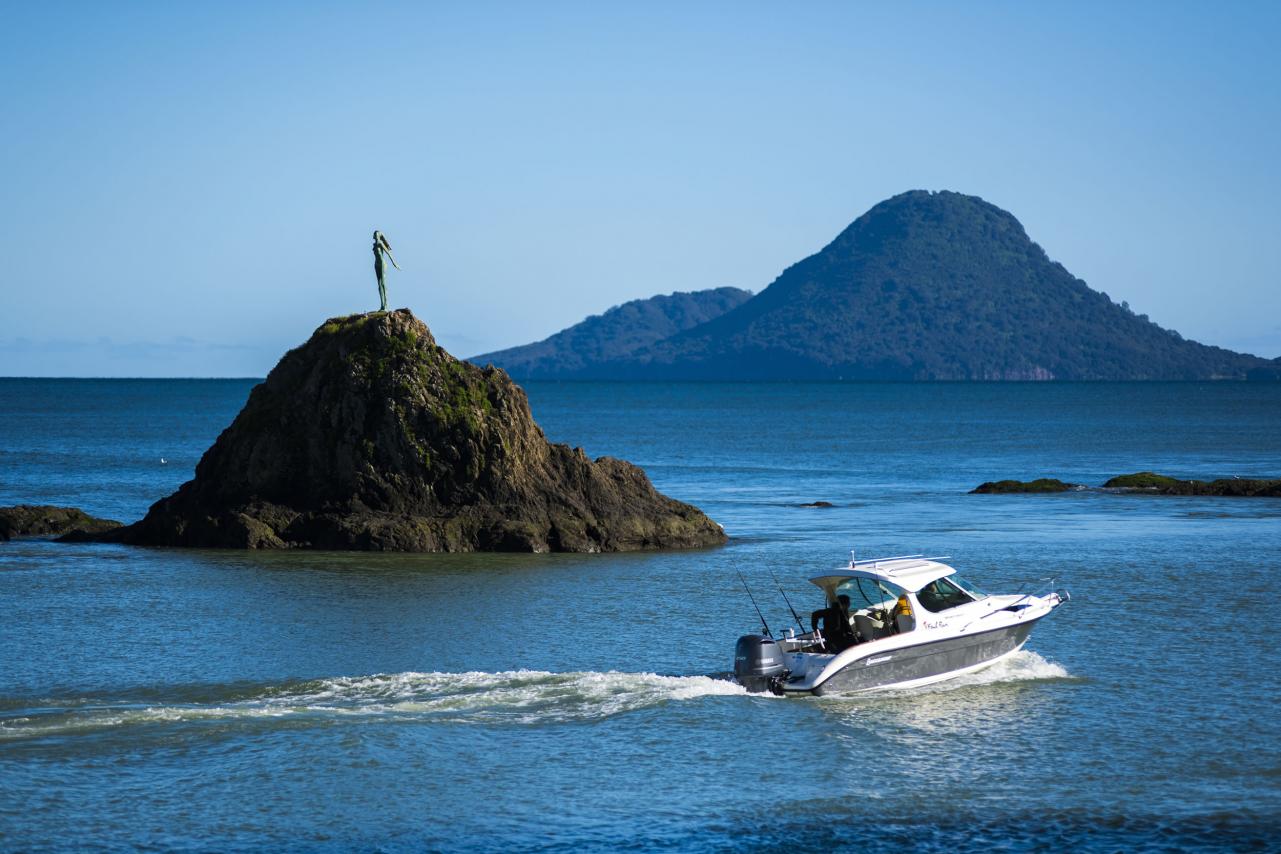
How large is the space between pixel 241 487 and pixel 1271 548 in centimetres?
2744

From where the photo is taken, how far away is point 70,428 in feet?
390

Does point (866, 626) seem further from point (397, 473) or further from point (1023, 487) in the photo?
point (1023, 487)

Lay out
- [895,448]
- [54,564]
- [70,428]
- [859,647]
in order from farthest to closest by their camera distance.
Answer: [70,428] → [895,448] → [54,564] → [859,647]

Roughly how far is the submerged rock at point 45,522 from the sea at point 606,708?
2916mm

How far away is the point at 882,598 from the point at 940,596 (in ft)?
3.22

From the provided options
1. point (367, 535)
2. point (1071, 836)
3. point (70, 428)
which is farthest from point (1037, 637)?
point (70, 428)

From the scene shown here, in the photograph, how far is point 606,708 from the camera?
2173 cm

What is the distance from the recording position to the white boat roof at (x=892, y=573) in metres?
24.3

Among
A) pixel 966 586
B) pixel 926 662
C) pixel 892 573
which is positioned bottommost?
pixel 926 662

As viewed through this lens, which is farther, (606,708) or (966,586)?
(966,586)

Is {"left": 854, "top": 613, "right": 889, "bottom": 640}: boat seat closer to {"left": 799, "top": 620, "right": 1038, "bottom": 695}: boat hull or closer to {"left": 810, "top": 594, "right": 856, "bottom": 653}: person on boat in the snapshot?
{"left": 810, "top": 594, "right": 856, "bottom": 653}: person on boat

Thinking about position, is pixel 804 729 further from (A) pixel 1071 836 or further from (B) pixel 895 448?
(B) pixel 895 448

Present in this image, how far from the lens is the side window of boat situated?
2438cm

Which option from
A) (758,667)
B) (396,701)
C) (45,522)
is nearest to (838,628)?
(758,667)
